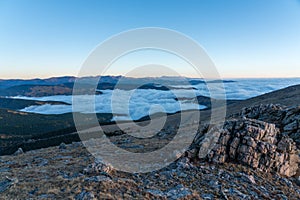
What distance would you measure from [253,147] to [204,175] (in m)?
4.12

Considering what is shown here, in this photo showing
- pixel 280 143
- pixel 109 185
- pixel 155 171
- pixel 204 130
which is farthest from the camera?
pixel 204 130

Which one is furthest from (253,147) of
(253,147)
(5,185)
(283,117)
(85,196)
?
(5,185)

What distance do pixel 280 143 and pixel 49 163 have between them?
15.4 m

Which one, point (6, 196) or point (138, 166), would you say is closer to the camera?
point (6, 196)

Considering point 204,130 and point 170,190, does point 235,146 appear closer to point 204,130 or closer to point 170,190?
point 204,130

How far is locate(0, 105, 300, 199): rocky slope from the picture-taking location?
36.9 ft

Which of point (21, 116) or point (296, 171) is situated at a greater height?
point (296, 171)

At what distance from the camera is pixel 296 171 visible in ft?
49.9

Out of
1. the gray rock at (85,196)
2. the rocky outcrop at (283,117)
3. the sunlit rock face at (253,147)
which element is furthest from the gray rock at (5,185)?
the rocky outcrop at (283,117)

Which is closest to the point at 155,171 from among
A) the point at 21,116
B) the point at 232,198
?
the point at 232,198

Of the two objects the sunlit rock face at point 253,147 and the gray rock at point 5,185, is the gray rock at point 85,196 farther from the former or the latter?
the sunlit rock face at point 253,147

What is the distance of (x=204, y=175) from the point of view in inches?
519

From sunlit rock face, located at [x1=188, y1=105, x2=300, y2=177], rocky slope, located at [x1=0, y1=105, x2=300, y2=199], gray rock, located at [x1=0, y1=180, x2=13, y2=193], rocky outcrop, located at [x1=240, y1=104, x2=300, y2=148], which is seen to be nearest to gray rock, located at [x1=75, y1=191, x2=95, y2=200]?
rocky slope, located at [x1=0, y1=105, x2=300, y2=199]

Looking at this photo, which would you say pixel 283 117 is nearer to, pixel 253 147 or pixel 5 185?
pixel 253 147
